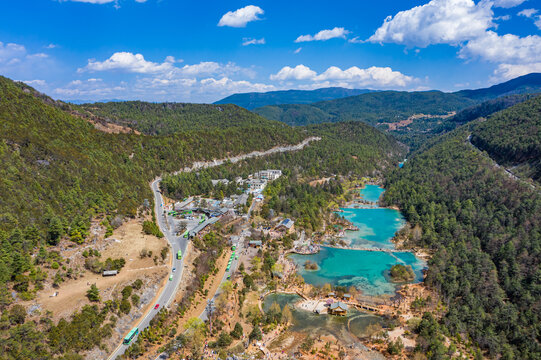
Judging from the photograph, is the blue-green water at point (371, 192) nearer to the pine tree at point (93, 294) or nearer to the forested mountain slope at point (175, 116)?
the forested mountain slope at point (175, 116)

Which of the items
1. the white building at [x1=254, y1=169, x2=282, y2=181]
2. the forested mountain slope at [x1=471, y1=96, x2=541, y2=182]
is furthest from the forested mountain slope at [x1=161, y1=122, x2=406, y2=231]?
the forested mountain slope at [x1=471, y1=96, x2=541, y2=182]

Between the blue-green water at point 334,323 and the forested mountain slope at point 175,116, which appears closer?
the blue-green water at point 334,323

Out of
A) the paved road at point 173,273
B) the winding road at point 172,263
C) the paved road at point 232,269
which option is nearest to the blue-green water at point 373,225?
the paved road at point 232,269

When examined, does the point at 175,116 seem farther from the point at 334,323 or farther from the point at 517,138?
the point at 334,323

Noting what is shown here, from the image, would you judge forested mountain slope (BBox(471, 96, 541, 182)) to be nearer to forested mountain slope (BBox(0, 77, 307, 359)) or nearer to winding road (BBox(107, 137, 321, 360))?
winding road (BBox(107, 137, 321, 360))

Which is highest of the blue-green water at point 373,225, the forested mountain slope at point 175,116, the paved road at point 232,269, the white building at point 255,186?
the forested mountain slope at point 175,116

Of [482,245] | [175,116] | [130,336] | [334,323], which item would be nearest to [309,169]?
[482,245]

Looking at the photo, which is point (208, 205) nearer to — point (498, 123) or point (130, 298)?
point (130, 298)
